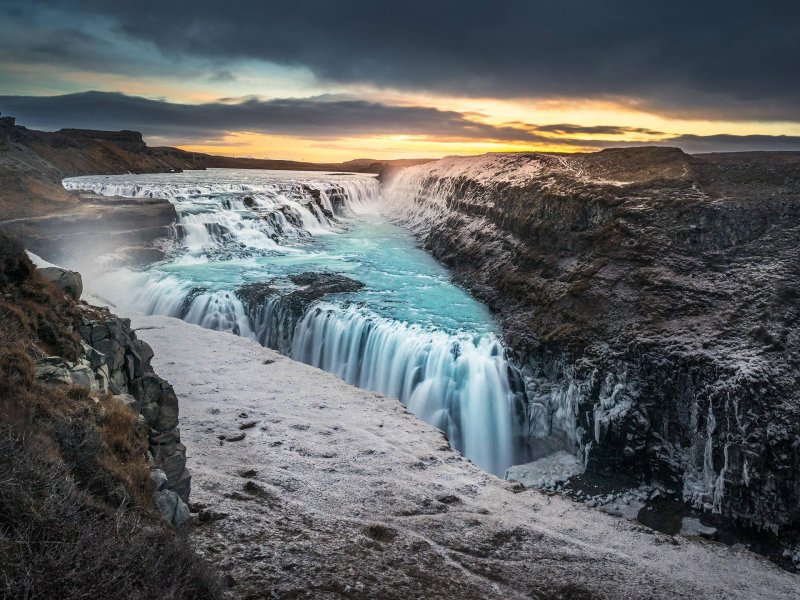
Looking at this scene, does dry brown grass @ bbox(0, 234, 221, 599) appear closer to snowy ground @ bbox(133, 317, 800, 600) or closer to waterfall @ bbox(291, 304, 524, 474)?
snowy ground @ bbox(133, 317, 800, 600)

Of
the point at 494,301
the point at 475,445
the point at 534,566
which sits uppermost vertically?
the point at 494,301

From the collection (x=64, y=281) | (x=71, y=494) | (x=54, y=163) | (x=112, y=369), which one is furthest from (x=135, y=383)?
(x=54, y=163)

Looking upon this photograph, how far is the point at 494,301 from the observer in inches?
800

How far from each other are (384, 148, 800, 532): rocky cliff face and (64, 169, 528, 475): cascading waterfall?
117 centimetres

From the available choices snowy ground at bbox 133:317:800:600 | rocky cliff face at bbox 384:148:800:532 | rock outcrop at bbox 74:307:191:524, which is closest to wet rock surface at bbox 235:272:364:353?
rocky cliff face at bbox 384:148:800:532

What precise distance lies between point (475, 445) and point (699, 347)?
5.86 meters

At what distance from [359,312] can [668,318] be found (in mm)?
9954

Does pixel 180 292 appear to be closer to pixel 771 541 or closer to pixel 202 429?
pixel 202 429

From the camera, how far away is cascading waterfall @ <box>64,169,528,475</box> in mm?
14719

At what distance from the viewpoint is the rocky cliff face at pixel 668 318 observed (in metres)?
10.5

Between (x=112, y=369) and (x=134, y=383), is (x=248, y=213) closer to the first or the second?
(x=134, y=383)

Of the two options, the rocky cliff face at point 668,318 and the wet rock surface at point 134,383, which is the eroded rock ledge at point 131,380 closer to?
the wet rock surface at point 134,383

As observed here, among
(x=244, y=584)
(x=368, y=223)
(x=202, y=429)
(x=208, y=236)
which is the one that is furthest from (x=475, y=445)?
(x=368, y=223)

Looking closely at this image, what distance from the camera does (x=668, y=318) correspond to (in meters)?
13.6
